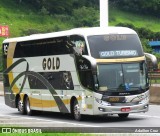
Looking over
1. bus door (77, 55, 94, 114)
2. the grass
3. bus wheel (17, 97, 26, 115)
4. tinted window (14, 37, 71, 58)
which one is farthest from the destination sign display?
the grass

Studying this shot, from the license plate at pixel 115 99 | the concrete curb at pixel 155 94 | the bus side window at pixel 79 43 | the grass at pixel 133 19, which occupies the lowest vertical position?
the grass at pixel 133 19

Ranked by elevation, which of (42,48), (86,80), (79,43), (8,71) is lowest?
(8,71)

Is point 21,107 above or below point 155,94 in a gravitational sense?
above

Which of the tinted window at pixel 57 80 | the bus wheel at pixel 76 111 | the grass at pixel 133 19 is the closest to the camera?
the bus wheel at pixel 76 111

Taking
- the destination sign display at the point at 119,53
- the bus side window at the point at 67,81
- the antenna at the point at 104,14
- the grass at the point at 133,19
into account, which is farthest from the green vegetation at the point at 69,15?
the destination sign display at the point at 119,53

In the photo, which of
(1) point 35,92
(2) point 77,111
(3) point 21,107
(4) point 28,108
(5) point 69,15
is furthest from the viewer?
(5) point 69,15

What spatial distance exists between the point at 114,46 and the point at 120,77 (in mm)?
1147

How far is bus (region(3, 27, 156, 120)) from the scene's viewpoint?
72.4 ft

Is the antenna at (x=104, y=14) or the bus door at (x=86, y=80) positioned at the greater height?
the antenna at (x=104, y=14)

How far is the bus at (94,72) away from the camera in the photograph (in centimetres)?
2206

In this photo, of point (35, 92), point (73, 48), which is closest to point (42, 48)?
point (35, 92)

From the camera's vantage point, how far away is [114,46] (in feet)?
74.1

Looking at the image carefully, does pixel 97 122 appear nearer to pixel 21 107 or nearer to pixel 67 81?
pixel 67 81

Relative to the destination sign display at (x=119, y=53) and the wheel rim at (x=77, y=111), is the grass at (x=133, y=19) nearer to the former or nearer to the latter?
the wheel rim at (x=77, y=111)
